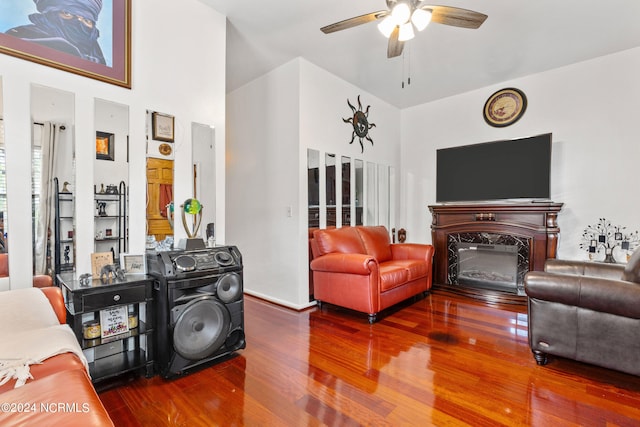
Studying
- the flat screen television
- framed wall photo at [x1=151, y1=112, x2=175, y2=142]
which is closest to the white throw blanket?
framed wall photo at [x1=151, y1=112, x2=175, y2=142]

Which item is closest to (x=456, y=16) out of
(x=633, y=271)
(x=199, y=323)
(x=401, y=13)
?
(x=401, y=13)

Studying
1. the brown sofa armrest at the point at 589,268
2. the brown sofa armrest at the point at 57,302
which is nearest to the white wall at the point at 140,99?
the brown sofa armrest at the point at 57,302

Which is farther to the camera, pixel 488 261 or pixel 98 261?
pixel 488 261

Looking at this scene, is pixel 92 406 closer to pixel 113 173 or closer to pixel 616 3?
pixel 113 173

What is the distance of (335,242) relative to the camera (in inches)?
132

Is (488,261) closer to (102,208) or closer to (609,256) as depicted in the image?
(609,256)

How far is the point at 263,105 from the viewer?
3832 mm

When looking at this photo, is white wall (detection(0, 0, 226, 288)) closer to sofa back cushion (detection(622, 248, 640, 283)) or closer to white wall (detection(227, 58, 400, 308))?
white wall (detection(227, 58, 400, 308))

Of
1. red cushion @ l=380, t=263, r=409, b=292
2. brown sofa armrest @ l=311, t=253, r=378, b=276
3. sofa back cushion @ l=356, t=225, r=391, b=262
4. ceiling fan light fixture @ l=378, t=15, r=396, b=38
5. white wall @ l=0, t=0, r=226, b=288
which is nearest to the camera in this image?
white wall @ l=0, t=0, r=226, b=288

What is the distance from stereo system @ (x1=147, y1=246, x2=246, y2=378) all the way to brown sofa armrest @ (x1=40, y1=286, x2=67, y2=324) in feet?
1.57

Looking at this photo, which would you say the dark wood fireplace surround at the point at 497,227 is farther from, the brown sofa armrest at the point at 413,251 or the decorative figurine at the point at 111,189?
the decorative figurine at the point at 111,189

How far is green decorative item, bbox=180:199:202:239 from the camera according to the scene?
2355 mm

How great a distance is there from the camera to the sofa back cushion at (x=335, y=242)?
332 cm

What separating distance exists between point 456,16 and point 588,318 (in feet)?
7.02
